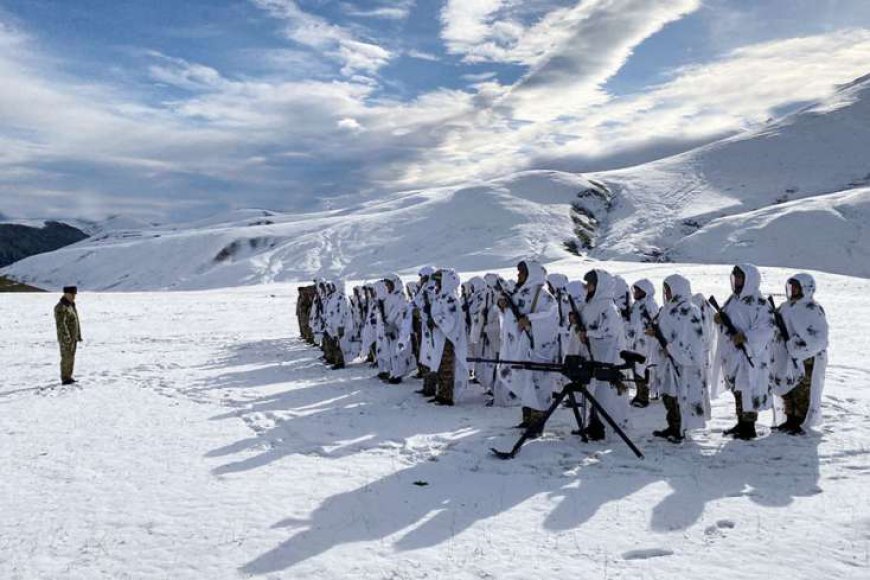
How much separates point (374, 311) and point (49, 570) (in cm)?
1136

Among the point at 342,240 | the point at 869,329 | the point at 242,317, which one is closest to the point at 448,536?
the point at 869,329

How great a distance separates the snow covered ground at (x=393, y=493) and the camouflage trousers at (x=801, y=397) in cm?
43

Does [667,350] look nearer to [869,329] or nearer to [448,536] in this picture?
[448,536]

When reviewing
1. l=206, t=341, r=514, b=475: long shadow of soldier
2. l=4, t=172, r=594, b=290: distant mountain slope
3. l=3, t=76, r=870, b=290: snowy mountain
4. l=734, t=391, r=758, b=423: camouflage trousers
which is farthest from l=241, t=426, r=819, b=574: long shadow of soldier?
l=4, t=172, r=594, b=290: distant mountain slope

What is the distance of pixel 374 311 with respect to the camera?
1658 centimetres

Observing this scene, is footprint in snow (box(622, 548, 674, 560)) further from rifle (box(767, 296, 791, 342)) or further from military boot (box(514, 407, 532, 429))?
rifle (box(767, 296, 791, 342))

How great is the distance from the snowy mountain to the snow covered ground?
76452mm

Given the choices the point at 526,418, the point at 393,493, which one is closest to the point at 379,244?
the point at 526,418

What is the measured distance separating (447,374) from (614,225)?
104 meters

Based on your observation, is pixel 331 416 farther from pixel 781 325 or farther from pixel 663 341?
pixel 781 325

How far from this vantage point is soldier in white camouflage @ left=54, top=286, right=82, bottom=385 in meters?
14.4

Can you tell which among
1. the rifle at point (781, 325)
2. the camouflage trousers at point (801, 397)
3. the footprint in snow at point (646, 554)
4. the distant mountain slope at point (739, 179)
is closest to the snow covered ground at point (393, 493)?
the footprint in snow at point (646, 554)

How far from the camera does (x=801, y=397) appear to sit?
383 inches

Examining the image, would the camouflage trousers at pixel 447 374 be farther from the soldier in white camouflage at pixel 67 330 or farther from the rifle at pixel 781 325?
the soldier in white camouflage at pixel 67 330
